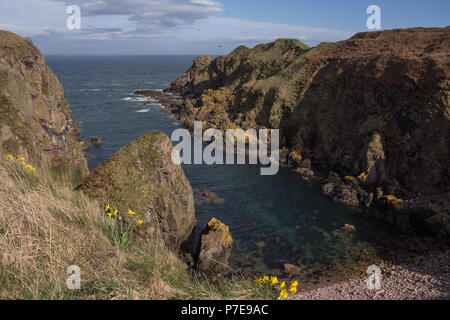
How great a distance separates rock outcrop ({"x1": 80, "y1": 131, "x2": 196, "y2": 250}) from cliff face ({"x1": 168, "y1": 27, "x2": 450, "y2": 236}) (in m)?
22.2

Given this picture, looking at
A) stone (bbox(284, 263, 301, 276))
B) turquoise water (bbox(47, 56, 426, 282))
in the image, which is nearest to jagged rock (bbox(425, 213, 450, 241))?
turquoise water (bbox(47, 56, 426, 282))

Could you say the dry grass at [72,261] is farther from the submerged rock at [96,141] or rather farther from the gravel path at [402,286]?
the submerged rock at [96,141]

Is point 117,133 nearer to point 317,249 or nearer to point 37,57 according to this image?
point 37,57

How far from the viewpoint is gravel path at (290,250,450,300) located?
20.0 meters

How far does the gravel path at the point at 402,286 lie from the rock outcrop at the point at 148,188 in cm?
1116

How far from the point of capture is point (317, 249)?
27.1 m

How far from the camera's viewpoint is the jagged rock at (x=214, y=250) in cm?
2323

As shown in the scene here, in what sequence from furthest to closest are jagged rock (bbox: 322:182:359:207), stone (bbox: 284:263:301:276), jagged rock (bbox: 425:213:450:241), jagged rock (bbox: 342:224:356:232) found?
jagged rock (bbox: 322:182:359:207) < jagged rock (bbox: 342:224:356:232) < jagged rock (bbox: 425:213:450:241) < stone (bbox: 284:263:301:276)

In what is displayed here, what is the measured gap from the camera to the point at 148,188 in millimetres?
23844

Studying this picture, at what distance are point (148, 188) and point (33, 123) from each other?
927cm

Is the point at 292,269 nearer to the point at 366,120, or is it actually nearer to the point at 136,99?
the point at 366,120

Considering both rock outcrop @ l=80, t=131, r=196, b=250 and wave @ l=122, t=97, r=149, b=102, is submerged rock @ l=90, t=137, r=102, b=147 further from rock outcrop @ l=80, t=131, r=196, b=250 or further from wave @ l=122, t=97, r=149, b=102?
wave @ l=122, t=97, r=149, b=102

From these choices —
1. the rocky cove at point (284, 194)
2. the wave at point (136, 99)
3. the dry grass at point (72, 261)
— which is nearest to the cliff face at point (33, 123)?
the rocky cove at point (284, 194)
